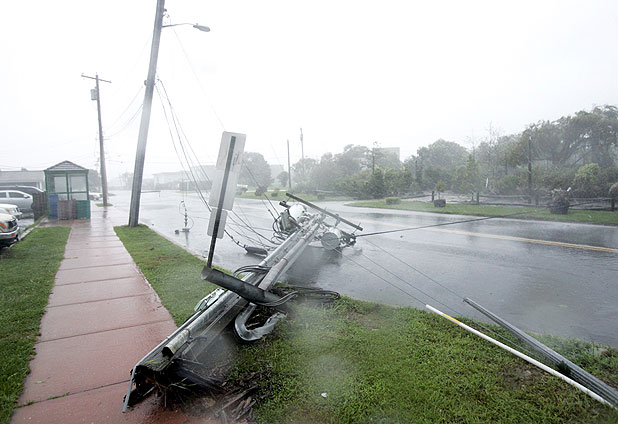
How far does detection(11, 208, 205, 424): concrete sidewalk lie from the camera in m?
3.02

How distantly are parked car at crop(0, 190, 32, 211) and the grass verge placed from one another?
2754 cm

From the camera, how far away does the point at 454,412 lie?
281cm

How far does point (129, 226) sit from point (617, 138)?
28829 mm

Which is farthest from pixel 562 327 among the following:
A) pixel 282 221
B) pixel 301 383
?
pixel 282 221

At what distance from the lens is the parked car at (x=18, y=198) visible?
24594 mm

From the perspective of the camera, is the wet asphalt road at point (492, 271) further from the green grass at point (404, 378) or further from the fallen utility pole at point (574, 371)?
the green grass at point (404, 378)

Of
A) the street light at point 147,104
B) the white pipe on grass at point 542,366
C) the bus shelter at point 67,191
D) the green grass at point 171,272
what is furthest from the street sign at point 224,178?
the bus shelter at point 67,191

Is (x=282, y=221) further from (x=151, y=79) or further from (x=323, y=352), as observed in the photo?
(x=151, y=79)

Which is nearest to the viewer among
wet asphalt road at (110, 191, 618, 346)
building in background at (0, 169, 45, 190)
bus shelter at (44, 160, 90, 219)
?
wet asphalt road at (110, 191, 618, 346)

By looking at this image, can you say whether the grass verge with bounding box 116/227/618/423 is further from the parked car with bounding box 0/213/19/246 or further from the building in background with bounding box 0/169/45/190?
the building in background with bounding box 0/169/45/190

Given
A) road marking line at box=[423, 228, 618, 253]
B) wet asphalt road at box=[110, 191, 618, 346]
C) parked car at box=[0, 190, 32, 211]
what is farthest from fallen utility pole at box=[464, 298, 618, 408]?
parked car at box=[0, 190, 32, 211]

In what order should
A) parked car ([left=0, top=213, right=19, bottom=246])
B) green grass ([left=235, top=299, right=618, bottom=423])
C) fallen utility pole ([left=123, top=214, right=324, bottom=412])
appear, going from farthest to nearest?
parked car ([left=0, top=213, right=19, bottom=246]) < fallen utility pole ([left=123, top=214, right=324, bottom=412]) < green grass ([left=235, top=299, right=618, bottom=423])

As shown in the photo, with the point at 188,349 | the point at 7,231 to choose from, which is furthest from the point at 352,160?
the point at 188,349

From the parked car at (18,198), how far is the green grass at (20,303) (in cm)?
1747
